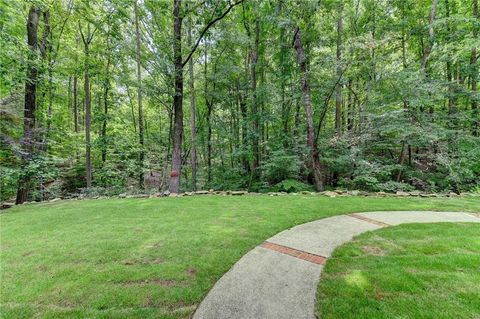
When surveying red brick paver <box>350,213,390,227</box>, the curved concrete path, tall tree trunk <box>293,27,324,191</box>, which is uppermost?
tall tree trunk <box>293,27,324,191</box>

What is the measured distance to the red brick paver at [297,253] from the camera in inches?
93.6

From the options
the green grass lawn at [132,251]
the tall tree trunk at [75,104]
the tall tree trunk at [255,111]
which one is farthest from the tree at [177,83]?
the tall tree trunk at [75,104]

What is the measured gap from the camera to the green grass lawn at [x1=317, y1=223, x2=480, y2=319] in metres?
1.58

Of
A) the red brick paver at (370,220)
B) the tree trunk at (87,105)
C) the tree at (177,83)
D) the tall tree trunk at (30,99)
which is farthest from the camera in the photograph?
the tree trunk at (87,105)

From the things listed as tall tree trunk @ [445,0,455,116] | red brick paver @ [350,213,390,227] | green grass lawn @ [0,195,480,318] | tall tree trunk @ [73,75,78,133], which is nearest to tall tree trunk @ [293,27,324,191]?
green grass lawn @ [0,195,480,318]

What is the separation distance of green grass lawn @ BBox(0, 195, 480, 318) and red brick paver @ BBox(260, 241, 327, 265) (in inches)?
9.4

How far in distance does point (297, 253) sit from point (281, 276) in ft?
1.75

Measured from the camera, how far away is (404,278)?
196cm

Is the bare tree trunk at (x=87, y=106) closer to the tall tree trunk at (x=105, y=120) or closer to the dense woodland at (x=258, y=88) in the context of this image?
the dense woodland at (x=258, y=88)

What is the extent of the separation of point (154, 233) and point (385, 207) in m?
4.44

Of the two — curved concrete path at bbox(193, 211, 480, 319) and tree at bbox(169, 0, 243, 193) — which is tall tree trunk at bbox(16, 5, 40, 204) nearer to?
tree at bbox(169, 0, 243, 193)

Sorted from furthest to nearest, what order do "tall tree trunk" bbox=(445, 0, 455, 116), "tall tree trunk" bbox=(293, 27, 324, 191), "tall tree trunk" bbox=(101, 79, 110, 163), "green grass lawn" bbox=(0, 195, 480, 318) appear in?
1. "tall tree trunk" bbox=(101, 79, 110, 163)
2. "tall tree trunk" bbox=(445, 0, 455, 116)
3. "tall tree trunk" bbox=(293, 27, 324, 191)
4. "green grass lawn" bbox=(0, 195, 480, 318)

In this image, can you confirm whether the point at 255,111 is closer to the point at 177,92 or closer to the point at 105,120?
the point at 177,92

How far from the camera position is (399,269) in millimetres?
2119
